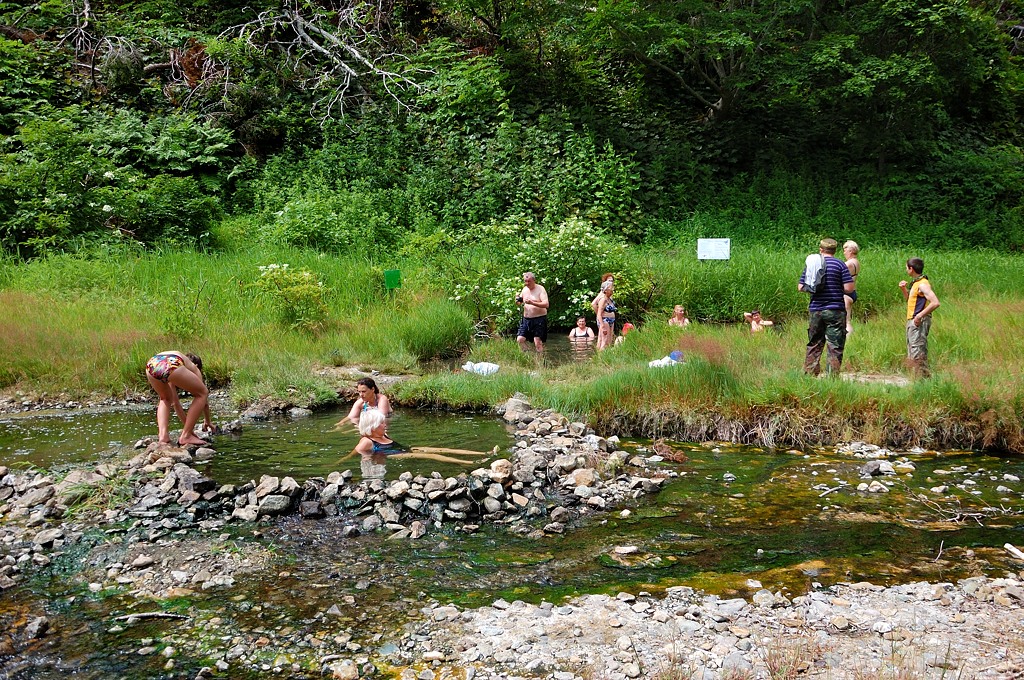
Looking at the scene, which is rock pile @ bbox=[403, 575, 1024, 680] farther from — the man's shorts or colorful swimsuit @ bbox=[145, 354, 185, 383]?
the man's shorts

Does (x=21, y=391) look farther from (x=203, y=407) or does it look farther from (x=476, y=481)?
(x=476, y=481)

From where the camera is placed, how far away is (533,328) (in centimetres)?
1466

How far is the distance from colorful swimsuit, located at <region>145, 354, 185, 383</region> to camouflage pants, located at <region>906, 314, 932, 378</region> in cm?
945

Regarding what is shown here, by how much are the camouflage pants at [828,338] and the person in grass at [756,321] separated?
2.52 meters

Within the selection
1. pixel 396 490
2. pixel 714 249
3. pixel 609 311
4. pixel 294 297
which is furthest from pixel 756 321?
pixel 396 490

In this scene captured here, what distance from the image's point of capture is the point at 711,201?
24141 millimetres

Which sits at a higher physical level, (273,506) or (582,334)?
(582,334)

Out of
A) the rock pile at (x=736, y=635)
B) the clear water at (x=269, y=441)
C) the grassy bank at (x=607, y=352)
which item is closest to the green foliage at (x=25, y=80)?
the grassy bank at (x=607, y=352)

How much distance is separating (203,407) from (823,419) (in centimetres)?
A: 763

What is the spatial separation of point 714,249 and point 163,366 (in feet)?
33.7

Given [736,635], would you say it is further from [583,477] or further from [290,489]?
[290,489]

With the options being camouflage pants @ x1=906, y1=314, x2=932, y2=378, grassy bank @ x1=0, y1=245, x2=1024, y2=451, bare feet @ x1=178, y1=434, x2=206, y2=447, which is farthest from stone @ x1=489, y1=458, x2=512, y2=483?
camouflage pants @ x1=906, y1=314, x2=932, y2=378

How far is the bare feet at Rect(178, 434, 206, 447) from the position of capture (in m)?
9.59

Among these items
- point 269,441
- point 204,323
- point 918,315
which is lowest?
point 269,441
